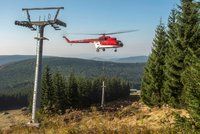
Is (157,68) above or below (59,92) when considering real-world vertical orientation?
above

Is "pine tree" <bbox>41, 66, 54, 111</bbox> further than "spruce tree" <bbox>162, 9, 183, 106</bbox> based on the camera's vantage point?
Yes

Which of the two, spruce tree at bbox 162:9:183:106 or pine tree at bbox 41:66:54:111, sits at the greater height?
spruce tree at bbox 162:9:183:106

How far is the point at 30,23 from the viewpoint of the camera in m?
28.8

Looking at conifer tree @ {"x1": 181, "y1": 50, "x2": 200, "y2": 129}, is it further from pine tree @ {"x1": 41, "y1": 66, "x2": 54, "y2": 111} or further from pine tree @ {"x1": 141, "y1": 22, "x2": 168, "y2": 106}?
pine tree @ {"x1": 41, "y1": 66, "x2": 54, "y2": 111}

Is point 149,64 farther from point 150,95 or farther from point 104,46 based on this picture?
point 104,46

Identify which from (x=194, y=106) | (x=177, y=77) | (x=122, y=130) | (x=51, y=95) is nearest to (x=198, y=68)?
(x=194, y=106)

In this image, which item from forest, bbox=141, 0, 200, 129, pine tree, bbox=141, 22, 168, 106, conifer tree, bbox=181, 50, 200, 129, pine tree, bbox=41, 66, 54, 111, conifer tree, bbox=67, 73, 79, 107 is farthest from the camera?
conifer tree, bbox=67, 73, 79, 107

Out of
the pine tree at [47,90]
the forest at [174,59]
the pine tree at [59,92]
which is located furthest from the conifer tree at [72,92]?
the forest at [174,59]

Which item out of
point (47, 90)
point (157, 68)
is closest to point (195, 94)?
point (157, 68)

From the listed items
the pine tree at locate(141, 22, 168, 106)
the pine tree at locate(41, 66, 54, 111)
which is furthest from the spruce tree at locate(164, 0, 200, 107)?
the pine tree at locate(41, 66, 54, 111)

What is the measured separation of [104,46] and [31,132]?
3270 centimetres

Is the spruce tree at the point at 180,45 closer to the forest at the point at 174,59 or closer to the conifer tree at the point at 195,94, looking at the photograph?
the forest at the point at 174,59

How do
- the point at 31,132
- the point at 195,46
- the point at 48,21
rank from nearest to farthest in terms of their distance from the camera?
the point at 31,132, the point at 48,21, the point at 195,46

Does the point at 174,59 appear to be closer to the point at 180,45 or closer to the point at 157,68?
the point at 180,45
